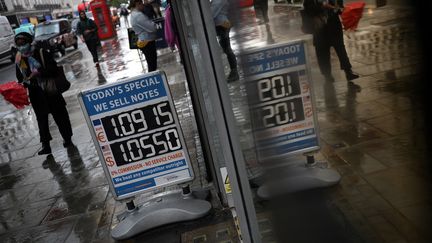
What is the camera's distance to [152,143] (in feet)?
11.9

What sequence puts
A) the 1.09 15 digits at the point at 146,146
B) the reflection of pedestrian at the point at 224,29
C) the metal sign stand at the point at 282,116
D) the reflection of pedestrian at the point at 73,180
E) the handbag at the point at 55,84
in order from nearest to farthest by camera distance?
the metal sign stand at the point at 282,116
the reflection of pedestrian at the point at 224,29
the 1.09 15 digits at the point at 146,146
the reflection of pedestrian at the point at 73,180
the handbag at the point at 55,84

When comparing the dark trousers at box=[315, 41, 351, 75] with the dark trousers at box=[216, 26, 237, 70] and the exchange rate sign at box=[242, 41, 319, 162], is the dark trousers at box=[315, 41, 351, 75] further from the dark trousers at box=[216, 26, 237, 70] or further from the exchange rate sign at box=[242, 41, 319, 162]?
the dark trousers at box=[216, 26, 237, 70]

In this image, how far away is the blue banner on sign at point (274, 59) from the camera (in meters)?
1.05

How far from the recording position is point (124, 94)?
11.4ft

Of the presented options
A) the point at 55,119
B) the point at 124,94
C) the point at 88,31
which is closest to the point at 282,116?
the point at 124,94

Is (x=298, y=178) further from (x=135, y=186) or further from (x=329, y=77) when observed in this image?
(x=135, y=186)

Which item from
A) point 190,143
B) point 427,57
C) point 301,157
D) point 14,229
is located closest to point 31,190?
point 14,229

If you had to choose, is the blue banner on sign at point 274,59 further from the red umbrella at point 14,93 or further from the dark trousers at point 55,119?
the red umbrella at point 14,93

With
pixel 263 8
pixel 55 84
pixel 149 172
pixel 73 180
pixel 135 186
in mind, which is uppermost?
pixel 263 8

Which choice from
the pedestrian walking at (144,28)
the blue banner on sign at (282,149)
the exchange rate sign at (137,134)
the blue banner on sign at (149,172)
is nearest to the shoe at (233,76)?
the blue banner on sign at (282,149)

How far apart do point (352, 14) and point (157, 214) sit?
3.20m

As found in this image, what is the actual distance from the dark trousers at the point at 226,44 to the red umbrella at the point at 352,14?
17.4 inches

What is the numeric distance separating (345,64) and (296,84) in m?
0.22

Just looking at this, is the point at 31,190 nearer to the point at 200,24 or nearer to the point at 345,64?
the point at 200,24
